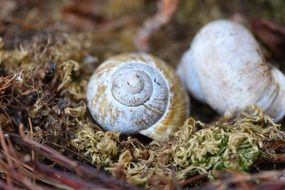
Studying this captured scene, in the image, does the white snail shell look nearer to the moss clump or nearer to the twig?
the moss clump

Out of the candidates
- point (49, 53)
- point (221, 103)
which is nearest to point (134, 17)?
point (49, 53)

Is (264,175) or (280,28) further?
(280,28)

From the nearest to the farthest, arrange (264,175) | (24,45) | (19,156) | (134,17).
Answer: (264,175) → (19,156) → (24,45) → (134,17)

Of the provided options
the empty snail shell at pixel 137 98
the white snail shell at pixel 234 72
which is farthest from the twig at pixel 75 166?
the white snail shell at pixel 234 72

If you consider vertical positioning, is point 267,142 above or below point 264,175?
above

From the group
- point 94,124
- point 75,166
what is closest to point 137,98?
point 94,124

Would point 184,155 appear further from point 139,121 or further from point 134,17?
point 134,17
